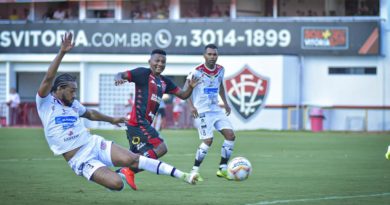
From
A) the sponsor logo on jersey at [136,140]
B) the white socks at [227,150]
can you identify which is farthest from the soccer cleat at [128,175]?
the white socks at [227,150]

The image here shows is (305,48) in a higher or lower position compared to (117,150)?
higher

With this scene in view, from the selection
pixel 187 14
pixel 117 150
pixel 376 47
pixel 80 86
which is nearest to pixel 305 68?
pixel 376 47

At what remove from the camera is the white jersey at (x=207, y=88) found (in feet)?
61.0

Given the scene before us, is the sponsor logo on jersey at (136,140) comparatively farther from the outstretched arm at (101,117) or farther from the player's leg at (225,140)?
the player's leg at (225,140)

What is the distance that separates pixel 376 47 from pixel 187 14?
436 inches

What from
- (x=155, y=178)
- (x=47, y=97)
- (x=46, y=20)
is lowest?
(x=155, y=178)

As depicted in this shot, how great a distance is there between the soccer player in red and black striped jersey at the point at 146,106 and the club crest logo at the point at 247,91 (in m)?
29.5

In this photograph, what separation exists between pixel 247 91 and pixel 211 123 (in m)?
26.8

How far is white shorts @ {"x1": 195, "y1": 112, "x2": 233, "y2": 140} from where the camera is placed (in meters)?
18.4

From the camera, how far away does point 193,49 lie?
156 ft

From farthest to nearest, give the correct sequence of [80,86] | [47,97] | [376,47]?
[80,86] → [376,47] → [47,97]

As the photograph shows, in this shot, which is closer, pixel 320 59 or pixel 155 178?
pixel 155 178

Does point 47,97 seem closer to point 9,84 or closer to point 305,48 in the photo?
point 305,48

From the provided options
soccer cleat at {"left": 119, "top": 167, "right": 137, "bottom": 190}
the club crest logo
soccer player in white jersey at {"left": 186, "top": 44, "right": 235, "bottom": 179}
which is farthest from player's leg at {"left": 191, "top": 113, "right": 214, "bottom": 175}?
the club crest logo
